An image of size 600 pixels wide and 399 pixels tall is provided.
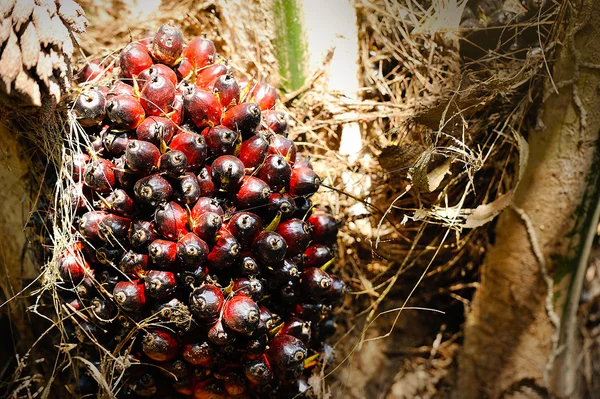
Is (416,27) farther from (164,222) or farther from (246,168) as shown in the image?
(164,222)

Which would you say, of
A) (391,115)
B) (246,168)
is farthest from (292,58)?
(246,168)

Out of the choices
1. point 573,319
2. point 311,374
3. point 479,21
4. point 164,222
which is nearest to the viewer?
point 164,222

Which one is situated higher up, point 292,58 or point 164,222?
point 292,58

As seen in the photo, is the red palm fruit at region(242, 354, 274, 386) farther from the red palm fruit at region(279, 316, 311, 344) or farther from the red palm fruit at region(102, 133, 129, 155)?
the red palm fruit at region(102, 133, 129, 155)

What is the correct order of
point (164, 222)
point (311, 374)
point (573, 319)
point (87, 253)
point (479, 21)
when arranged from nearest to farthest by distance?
point (164, 222), point (87, 253), point (311, 374), point (479, 21), point (573, 319)

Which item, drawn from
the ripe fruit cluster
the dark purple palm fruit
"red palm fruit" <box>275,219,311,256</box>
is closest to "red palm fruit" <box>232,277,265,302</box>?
the ripe fruit cluster

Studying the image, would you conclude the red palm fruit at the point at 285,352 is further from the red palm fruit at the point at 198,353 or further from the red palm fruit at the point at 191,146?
the red palm fruit at the point at 191,146

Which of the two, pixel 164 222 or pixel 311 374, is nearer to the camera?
pixel 164 222
